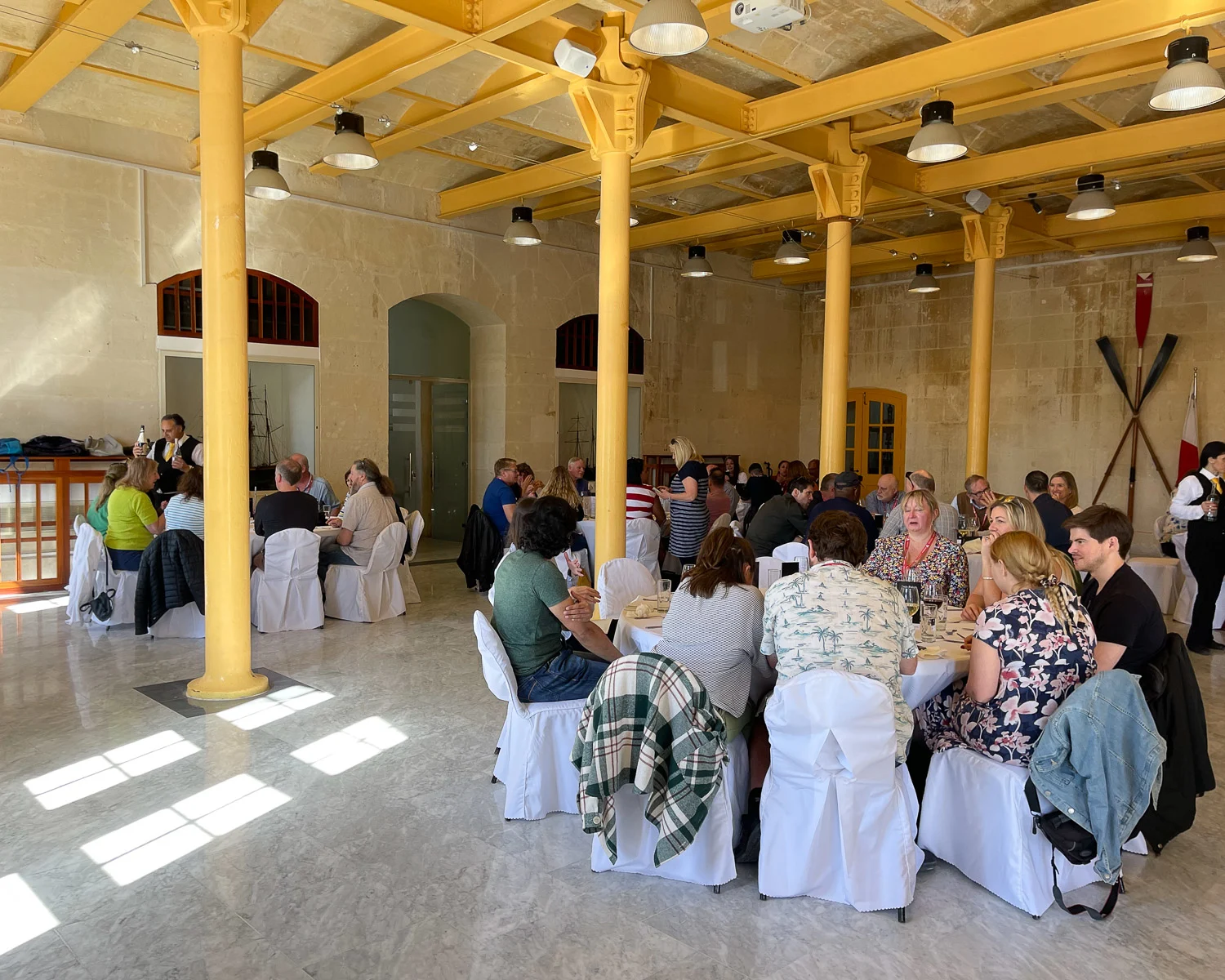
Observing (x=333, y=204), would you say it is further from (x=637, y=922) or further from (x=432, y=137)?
(x=637, y=922)

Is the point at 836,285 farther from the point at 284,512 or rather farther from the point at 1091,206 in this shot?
the point at 284,512

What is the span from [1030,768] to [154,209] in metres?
9.08

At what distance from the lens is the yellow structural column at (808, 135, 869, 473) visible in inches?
351

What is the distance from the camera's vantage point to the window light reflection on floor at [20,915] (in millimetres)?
2889

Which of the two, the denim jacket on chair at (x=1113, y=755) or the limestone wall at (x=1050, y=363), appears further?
the limestone wall at (x=1050, y=363)

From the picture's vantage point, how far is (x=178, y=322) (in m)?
9.35

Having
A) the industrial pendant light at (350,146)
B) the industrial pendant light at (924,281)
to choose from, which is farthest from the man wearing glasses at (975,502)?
the industrial pendant light at (350,146)

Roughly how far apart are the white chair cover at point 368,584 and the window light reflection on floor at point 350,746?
97.5 inches

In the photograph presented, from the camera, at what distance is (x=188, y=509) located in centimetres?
656

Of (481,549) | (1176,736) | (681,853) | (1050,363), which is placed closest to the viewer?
(681,853)

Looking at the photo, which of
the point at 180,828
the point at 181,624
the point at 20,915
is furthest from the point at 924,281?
the point at 20,915

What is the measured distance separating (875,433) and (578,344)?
18.9 ft

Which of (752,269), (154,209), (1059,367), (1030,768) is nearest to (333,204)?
(154,209)

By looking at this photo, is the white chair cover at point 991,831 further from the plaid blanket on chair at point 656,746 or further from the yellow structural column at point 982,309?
the yellow structural column at point 982,309
